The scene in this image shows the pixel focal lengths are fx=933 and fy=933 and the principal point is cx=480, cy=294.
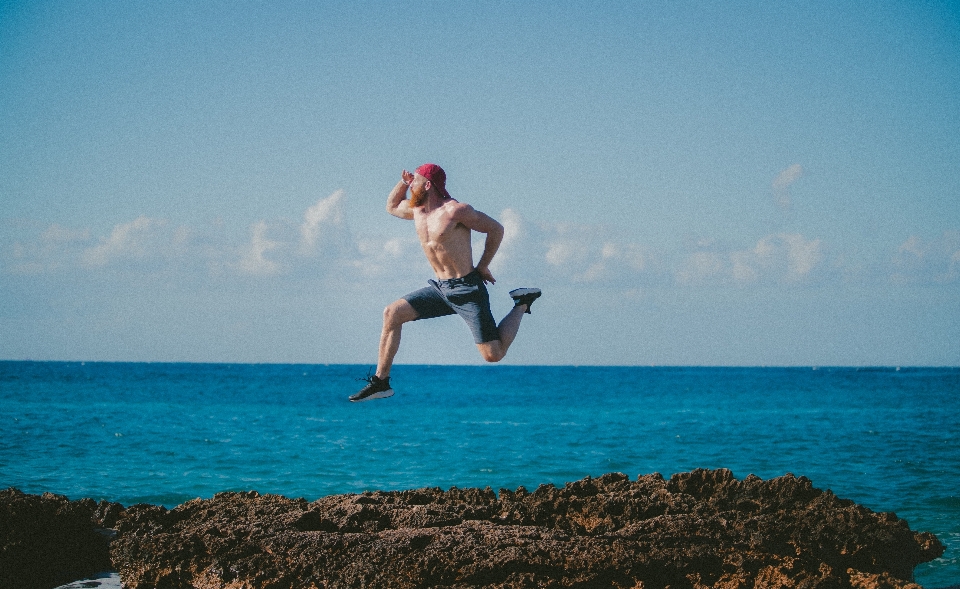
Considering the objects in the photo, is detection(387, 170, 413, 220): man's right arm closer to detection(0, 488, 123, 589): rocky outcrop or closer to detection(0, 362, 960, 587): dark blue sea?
detection(0, 488, 123, 589): rocky outcrop

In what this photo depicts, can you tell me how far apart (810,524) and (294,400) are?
2506 inches

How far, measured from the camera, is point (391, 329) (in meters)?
8.10

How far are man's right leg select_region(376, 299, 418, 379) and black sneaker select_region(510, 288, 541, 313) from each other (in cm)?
94

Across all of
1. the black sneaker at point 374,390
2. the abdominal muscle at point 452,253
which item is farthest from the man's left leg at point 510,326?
the black sneaker at point 374,390

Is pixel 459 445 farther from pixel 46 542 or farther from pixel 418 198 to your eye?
pixel 418 198

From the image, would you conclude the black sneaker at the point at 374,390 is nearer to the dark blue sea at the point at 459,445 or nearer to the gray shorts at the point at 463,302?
the gray shorts at the point at 463,302

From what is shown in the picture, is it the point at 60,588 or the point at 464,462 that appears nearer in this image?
the point at 60,588

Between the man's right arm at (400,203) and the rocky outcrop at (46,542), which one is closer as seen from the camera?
the man's right arm at (400,203)

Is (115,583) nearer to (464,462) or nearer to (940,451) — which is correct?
(464,462)

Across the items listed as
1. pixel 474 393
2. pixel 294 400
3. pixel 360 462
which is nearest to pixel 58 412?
pixel 294 400

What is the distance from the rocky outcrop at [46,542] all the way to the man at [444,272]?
15.2 feet

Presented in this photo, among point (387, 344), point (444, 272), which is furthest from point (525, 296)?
point (387, 344)

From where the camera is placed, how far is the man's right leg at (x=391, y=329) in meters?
8.05

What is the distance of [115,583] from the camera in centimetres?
996
